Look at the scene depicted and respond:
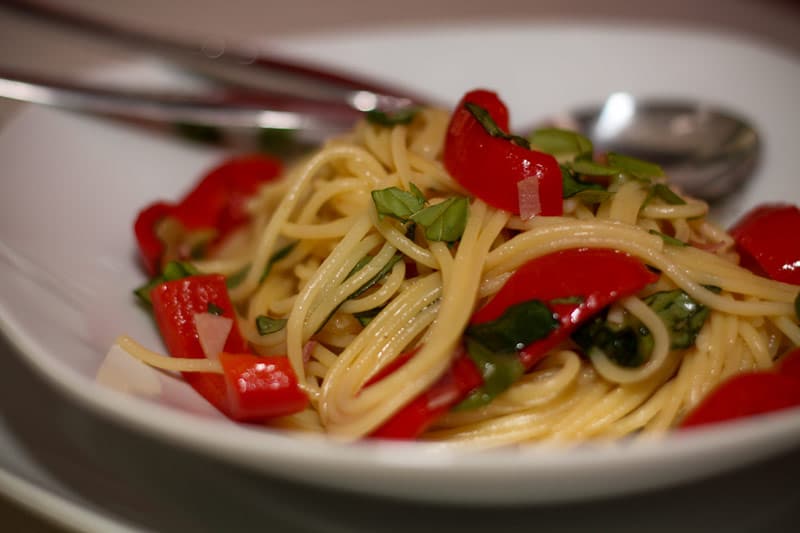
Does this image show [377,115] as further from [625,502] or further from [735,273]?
[625,502]

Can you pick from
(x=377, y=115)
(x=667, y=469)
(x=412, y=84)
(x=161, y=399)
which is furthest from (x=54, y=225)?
(x=667, y=469)

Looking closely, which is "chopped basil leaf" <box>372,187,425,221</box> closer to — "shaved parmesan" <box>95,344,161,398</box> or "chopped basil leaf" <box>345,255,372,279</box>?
"chopped basil leaf" <box>345,255,372,279</box>

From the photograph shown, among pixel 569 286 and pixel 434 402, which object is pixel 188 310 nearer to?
pixel 434 402

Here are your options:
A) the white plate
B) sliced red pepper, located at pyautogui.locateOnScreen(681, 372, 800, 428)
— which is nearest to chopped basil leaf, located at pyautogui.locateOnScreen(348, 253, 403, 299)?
the white plate

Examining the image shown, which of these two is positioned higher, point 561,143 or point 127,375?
point 561,143

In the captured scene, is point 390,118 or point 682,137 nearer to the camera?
point 390,118

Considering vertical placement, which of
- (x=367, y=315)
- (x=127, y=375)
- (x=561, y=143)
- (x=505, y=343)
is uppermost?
(x=561, y=143)

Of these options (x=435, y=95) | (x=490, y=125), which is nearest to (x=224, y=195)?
(x=435, y=95)
